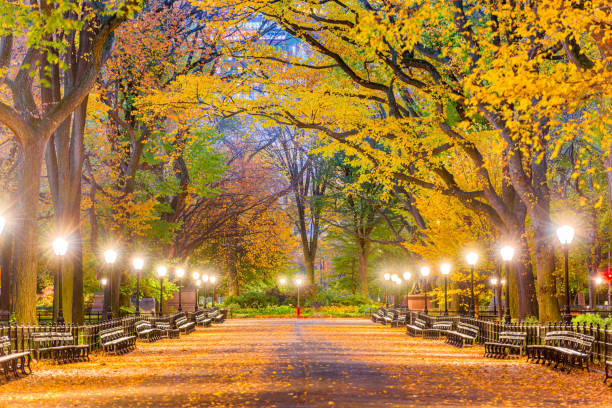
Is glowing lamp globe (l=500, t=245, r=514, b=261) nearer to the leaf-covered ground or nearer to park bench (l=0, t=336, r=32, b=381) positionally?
the leaf-covered ground

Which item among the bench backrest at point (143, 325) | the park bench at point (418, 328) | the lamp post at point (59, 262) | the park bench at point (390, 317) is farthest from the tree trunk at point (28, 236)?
the park bench at point (390, 317)

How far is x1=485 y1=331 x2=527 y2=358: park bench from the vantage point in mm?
20531

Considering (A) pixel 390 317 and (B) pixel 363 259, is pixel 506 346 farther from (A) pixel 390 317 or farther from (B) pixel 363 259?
(B) pixel 363 259

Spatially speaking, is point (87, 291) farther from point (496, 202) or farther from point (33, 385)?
point (33, 385)

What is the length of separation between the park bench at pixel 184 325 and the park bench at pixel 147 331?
2.73 meters

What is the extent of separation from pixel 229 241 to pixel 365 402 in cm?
5001

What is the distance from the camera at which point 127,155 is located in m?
37.5

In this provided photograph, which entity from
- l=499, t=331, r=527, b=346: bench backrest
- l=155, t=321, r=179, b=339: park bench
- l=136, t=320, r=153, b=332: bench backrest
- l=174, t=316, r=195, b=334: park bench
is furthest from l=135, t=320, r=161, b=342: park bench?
l=499, t=331, r=527, b=346: bench backrest

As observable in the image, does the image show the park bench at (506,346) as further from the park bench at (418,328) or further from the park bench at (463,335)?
the park bench at (418,328)

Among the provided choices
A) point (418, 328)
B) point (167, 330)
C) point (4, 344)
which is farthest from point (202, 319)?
point (4, 344)

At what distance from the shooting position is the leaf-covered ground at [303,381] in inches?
467

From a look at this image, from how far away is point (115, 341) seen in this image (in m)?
21.6

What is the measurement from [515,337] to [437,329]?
913 centimetres

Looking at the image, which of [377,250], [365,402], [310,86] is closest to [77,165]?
[310,86]
